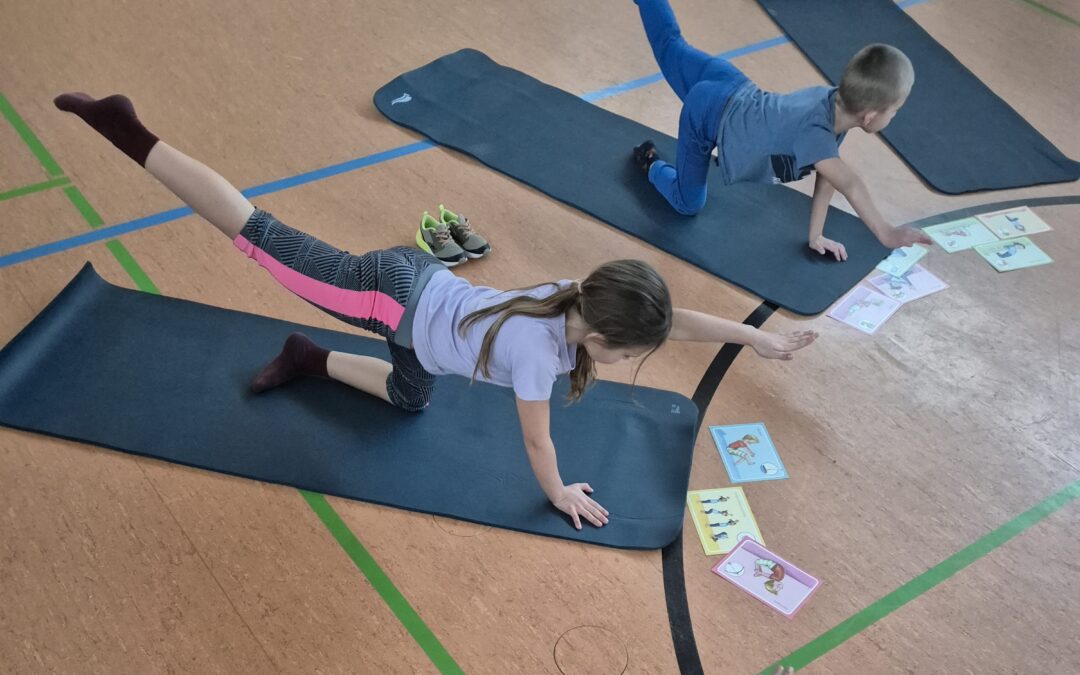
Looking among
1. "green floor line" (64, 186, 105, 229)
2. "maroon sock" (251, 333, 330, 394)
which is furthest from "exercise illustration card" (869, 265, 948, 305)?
"green floor line" (64, 186, 105, 229)

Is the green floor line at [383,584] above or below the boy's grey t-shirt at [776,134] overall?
below

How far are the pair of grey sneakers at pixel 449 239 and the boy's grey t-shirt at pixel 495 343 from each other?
78cm

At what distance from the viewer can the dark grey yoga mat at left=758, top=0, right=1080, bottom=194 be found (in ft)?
13.7

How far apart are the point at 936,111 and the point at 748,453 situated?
8.09 feet

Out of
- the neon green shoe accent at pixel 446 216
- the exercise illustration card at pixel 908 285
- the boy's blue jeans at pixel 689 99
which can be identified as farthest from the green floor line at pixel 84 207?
the exercise illustration card at pixel 908 285

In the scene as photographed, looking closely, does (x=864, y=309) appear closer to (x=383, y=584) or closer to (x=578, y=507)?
(x=578, y=507)

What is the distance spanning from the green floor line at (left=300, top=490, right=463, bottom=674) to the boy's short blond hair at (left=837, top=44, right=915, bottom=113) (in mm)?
2147

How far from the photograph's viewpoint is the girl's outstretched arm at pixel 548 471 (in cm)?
234

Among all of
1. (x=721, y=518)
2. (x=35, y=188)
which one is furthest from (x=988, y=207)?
(x=35, y=188)

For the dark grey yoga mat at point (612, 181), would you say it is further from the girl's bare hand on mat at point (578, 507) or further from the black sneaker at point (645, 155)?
the girl's bare hand on mat at point (578, 507)

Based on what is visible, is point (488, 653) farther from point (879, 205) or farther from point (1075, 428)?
point (879, 205)

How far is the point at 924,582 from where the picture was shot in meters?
2.65

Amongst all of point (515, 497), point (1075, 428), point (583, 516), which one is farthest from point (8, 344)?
point (1075, 428)

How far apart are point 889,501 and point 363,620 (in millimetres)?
1590
